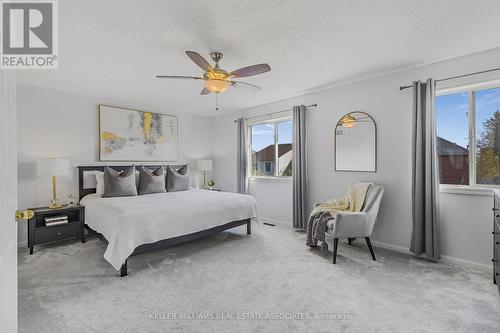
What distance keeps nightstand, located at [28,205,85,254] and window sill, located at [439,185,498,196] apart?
5.16m

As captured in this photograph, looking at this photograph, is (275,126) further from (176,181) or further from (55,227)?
(55,227)

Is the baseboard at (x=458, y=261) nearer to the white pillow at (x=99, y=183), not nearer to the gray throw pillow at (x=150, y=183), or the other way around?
the gray throw pillow at (x=150, y=183)

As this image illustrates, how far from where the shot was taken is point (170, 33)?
238cm

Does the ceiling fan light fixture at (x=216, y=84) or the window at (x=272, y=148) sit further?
the window at (x=272, y=148)

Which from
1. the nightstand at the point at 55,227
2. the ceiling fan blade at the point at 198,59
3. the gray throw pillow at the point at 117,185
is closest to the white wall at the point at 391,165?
the ceiling fan blade at the point at 198,59

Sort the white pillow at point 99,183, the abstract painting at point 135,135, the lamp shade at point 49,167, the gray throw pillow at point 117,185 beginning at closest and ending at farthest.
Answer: the lamp shade at point 49,167, the gray throw pillow at point 117,185, the white pillow at point 99,183, the abstract painting at point 135,135

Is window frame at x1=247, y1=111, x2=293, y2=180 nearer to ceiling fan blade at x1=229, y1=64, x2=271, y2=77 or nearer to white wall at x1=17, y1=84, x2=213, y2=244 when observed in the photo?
ceiling fan blade at x1=229, y1=64, x2=271, y2=77

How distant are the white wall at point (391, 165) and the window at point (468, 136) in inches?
10.7

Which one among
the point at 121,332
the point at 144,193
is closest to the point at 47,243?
the point at 144,193

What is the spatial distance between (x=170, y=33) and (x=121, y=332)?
2.60 metres

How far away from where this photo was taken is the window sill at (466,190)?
9.18 ft

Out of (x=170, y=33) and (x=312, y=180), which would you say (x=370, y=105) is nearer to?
(x=312, y=180)

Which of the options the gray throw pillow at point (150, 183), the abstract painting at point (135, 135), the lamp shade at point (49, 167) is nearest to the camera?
the lamp shade at point (49, 167)

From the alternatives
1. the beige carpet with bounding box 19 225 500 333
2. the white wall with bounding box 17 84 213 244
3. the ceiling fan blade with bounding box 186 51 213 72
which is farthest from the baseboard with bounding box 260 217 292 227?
the white wall with bounding box 17 84 213 244
